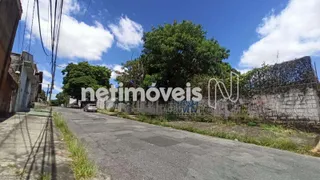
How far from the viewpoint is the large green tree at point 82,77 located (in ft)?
139

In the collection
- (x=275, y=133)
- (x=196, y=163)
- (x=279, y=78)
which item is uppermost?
(x=279, y=78)

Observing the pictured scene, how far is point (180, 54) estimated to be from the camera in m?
16.1

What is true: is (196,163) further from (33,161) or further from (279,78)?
(279,78)

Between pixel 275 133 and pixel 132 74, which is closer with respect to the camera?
pixel 275 133

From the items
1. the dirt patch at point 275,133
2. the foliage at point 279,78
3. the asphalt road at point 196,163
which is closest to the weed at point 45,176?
the asphalt road at point 196,163

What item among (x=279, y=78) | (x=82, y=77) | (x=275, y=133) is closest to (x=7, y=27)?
(x=275, y=133)

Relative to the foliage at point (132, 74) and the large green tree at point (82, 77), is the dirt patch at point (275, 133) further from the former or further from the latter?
the large green tree at point (82, 77)

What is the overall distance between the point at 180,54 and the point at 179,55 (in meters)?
0.11

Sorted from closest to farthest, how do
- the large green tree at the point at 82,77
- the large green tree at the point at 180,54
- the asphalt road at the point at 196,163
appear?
the asphalt road at the point at 196,163 < the large green tree at the point at 180,54 < the large green tree at the point at 82,77

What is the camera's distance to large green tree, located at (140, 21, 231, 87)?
51.4ft

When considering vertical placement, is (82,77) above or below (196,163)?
above

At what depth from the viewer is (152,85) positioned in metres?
17.6

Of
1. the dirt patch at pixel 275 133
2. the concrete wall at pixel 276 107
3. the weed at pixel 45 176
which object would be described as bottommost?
the weed at pixel 45 176

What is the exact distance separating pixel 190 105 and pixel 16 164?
40.7 feet
